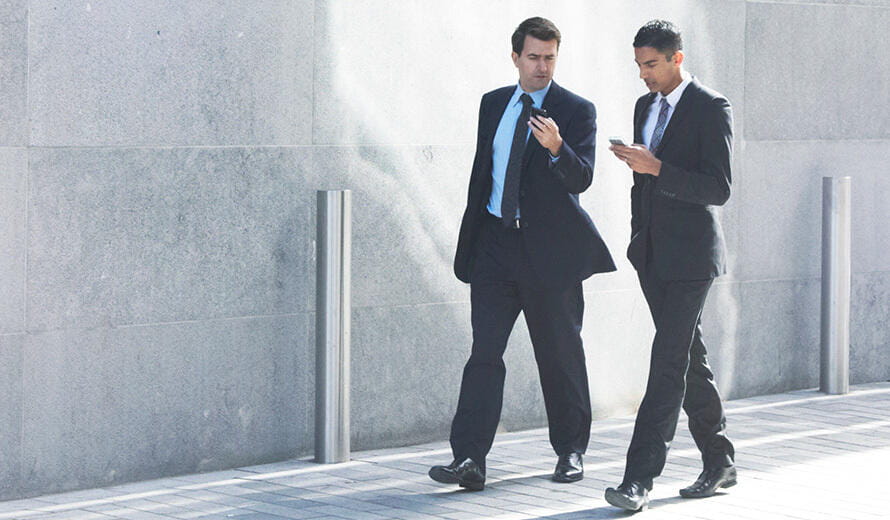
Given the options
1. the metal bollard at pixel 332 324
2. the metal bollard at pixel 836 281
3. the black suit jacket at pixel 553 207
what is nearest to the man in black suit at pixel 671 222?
the black suit jacket at pixel 553 207

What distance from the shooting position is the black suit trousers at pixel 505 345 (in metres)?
7.00

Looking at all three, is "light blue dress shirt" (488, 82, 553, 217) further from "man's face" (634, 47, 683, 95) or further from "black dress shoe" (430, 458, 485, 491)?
"black dress shoe" (430, 458, 485, 491)

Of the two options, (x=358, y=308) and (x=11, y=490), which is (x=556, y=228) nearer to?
(x=358, y=308)

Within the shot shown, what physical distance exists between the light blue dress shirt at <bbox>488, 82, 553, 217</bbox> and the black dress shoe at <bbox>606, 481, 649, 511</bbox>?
52.1 inches

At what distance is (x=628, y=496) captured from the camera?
648 centimetres

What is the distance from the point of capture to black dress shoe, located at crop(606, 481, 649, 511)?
21.2 ft

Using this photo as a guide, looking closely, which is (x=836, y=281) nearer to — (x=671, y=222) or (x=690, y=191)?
(x=671, y=222)

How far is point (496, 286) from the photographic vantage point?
23.5ft

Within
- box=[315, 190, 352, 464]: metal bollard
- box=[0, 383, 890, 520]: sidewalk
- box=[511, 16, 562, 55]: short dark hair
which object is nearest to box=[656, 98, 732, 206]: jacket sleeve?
box=[511, 16, 562, 55]: short dark hair

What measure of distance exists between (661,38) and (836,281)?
367 centimetres

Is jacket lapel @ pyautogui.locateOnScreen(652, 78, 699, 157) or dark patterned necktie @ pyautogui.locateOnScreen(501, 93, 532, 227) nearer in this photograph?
jacket lapel @ pyautogui.locateOnScreen(652, 78, 699, 157)

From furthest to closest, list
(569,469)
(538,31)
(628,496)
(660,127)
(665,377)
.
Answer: (569,469) < (538,31) < (660,127) < (665,377) < (628,496)

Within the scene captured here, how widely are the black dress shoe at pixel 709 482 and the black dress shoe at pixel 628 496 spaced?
422 mm

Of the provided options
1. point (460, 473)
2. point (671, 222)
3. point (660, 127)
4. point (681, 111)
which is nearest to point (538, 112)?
point (660, 127)
